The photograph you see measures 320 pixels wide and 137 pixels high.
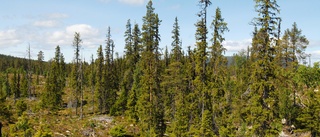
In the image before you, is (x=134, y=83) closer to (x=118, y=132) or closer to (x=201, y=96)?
(x=118, y=132)

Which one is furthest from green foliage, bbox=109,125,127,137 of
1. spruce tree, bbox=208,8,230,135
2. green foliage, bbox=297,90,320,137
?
green foliage, bbox=297,90,320,137

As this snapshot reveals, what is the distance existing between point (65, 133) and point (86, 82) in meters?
60.5

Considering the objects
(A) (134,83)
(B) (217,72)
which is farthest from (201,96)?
(A) (134,83)

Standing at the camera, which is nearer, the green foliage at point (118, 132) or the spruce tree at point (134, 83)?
the green foliage at point (118, 132)

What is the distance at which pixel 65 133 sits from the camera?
3391 cm

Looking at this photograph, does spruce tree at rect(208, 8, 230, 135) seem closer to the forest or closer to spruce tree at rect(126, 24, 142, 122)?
the forest

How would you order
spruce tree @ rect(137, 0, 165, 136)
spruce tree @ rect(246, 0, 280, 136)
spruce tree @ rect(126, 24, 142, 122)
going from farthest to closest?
1. spruce tree @ rect(126, 24, 142, 122)
2. spruce tree @ rect(137, 0, 165, 136)
3. spruce tree @ rect(246, 0, 280, 136)

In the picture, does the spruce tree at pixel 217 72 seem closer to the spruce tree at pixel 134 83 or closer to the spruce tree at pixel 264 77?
the spruce tree at pixel 264 77

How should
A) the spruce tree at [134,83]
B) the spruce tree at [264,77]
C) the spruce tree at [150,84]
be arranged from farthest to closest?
1. the spruce tree at [134,83]
2. the spruce tree at [150,84]
3. the spruce tree at [264,77]

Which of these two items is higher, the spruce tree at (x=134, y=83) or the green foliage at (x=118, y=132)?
the spruce tree at (x=134, y=83)

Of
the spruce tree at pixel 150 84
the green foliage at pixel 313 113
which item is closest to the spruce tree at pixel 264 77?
the spruce tree at pixel 150 84

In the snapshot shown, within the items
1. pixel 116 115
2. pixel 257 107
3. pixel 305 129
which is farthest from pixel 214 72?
pixel 116 115

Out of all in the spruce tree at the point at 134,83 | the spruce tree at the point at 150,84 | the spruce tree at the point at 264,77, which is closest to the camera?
the spruce tree at the point at 264,77

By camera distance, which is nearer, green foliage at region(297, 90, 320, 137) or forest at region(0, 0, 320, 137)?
forest at region(0, 0, 320, 137)
